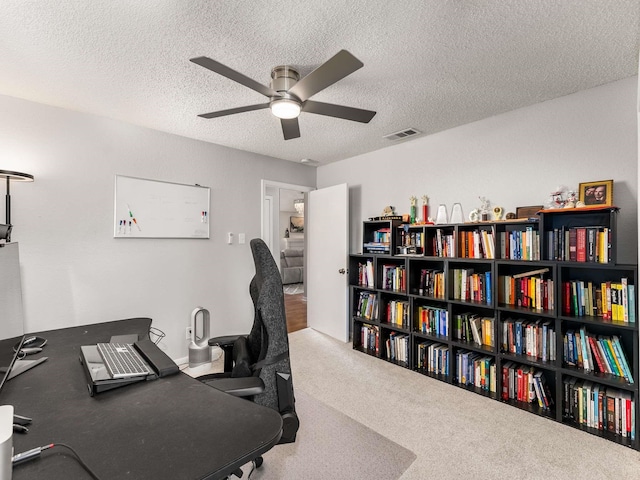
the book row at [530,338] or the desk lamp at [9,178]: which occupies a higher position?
the desk lamp at [9,178]

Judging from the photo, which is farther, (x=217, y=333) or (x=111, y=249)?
(x=217, y=333)

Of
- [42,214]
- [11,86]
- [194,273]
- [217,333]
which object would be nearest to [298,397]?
[217,333]

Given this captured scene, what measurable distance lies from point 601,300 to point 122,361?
2.81m

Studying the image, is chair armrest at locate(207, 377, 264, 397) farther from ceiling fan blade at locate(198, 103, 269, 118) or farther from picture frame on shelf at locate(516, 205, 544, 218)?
picture frame on shelf at locate(516, 205, 544, 218)

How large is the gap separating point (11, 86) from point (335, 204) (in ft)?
9.93

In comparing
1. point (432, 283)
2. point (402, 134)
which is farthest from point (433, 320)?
point (402, 134)

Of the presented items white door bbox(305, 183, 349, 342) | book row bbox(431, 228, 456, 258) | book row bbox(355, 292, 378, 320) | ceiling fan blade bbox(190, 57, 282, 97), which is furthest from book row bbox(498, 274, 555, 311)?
ceiling fan blade bbox(190, 57, 282, 97)

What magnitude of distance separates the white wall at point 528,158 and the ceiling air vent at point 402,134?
21cm

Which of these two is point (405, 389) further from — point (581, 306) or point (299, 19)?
point (299, 19)

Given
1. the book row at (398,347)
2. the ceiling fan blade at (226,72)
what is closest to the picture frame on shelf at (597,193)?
the book row at (398,347)

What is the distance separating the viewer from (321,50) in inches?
70.9

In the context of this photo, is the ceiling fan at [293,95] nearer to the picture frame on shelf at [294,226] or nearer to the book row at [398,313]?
the book row at [398,313]

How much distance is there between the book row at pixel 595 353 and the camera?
6.53 ft

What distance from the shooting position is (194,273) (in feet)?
10.9
